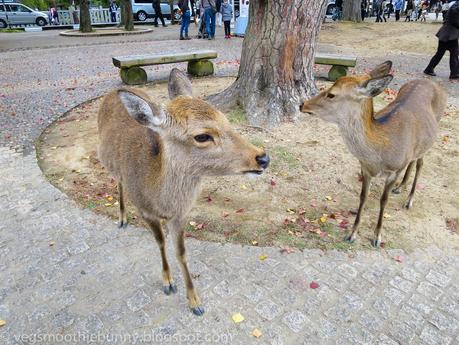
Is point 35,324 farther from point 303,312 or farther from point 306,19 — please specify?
point 306,19

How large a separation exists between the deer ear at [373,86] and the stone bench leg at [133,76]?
24.0 feet

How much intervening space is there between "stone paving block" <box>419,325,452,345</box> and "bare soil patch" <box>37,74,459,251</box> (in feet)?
3.44

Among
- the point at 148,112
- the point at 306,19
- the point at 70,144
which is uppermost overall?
the point at 306,19

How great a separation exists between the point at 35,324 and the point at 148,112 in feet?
A: 6.38

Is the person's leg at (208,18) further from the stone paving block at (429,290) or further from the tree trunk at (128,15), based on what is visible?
the stone paving block at (429,290)

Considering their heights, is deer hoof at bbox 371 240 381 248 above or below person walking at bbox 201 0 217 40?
below

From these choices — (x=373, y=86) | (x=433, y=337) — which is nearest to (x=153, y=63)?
(x=373, y=86)

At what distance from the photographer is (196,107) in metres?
2.40

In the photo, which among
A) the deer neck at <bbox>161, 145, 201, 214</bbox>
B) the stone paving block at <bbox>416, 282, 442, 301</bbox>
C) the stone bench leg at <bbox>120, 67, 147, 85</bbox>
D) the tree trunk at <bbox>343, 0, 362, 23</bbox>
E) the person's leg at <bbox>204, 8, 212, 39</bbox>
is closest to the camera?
the deer neck at <bbox>161, 145, 201, 214</bbox>

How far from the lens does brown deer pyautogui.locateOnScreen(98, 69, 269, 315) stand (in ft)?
7.75

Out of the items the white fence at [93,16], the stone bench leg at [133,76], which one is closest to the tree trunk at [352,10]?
the stone bench leg at [133,76]

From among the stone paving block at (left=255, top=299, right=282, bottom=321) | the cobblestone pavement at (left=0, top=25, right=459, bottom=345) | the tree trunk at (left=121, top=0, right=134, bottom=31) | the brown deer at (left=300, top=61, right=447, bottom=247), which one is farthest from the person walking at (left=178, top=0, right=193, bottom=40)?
the stone paving block at (left=255, top=299, right=282, bottom=321)

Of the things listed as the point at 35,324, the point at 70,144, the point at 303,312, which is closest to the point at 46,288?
the point at 35,324

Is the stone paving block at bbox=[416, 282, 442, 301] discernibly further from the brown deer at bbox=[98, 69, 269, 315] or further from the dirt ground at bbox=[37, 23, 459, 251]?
the brown deer at bbox=[98, 69, 269, 315]
